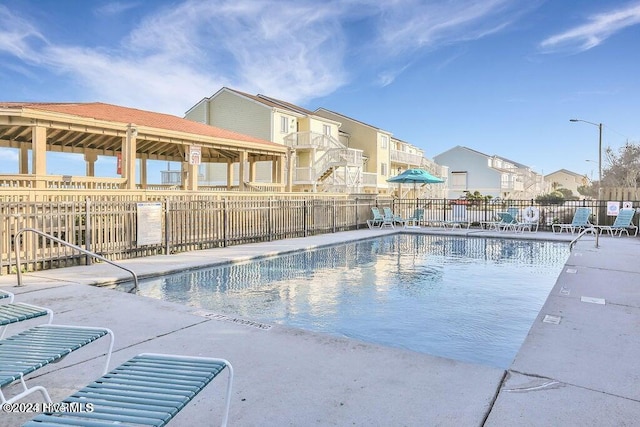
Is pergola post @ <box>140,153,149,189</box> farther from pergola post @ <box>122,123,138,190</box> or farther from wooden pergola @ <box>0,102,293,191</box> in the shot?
pergola post @ <box>122,123,138,190</box>

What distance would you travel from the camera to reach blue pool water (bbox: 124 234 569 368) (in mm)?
5238

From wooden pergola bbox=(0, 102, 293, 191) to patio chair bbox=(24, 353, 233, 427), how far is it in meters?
11.4

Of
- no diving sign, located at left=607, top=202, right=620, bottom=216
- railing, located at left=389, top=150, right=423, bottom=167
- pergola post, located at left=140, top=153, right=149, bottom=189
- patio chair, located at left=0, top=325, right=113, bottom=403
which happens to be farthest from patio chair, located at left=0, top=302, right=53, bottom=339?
railing, located at left=389, top=150, right=423, bottom=167

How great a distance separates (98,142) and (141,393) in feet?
58.3

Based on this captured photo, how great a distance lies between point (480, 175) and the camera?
55125 millimetres

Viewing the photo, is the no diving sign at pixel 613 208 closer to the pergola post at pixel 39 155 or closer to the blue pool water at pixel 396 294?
the blue pool water at pixel 396 294

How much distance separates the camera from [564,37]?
21.3 m

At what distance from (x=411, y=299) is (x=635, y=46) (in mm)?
23237

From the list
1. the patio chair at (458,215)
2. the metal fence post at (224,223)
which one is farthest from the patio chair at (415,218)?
the metal fence post at (224,223)

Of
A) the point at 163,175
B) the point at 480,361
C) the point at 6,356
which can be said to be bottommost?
the point at 480,361

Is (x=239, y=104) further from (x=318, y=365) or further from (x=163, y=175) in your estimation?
(x=318, y=365)

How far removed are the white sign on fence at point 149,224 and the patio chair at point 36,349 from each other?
7.70m

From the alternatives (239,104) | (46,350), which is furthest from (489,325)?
(239,104)

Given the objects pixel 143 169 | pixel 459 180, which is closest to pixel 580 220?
pixel 143 169
